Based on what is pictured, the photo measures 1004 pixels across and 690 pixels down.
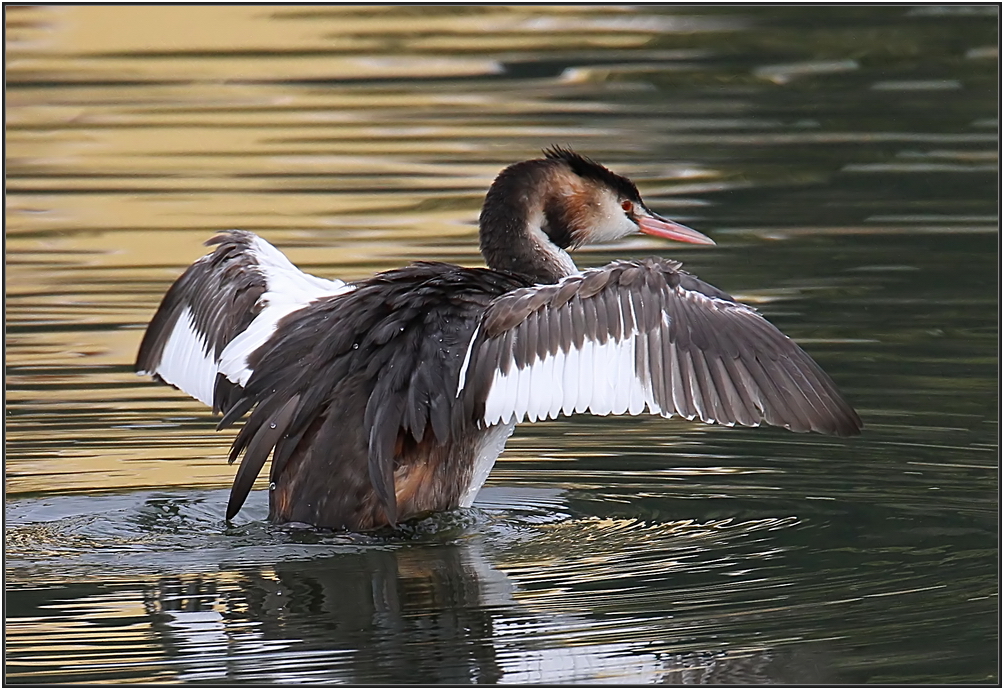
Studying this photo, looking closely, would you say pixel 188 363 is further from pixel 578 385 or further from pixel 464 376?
pixel 578 385

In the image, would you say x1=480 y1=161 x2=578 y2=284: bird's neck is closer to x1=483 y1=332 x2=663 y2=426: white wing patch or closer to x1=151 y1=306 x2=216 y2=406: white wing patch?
x1=151 y1=306 x2=216 y2=406: white wing patch

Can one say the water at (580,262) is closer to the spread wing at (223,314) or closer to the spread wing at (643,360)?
the spread wing at (223,314)

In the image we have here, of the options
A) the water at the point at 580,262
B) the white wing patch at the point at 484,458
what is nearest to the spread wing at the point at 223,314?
the water at the point at 580,262

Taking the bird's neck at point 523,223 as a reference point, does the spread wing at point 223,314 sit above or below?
below

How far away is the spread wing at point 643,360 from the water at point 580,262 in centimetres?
47

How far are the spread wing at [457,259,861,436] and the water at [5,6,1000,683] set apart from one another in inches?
18.3

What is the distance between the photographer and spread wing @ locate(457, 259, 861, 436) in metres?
6.13

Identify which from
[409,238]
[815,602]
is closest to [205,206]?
[409,238]

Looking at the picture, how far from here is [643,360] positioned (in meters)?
6.24

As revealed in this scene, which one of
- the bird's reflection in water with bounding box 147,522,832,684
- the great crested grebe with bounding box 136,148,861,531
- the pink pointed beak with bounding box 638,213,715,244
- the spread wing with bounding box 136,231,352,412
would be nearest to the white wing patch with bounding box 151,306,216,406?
the spread wing with bounding box 136,231,352,412

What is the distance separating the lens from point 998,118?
13297 mm

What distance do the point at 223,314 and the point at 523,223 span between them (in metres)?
1.21

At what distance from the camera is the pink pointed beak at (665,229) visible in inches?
317

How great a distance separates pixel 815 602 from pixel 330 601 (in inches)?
56.4
